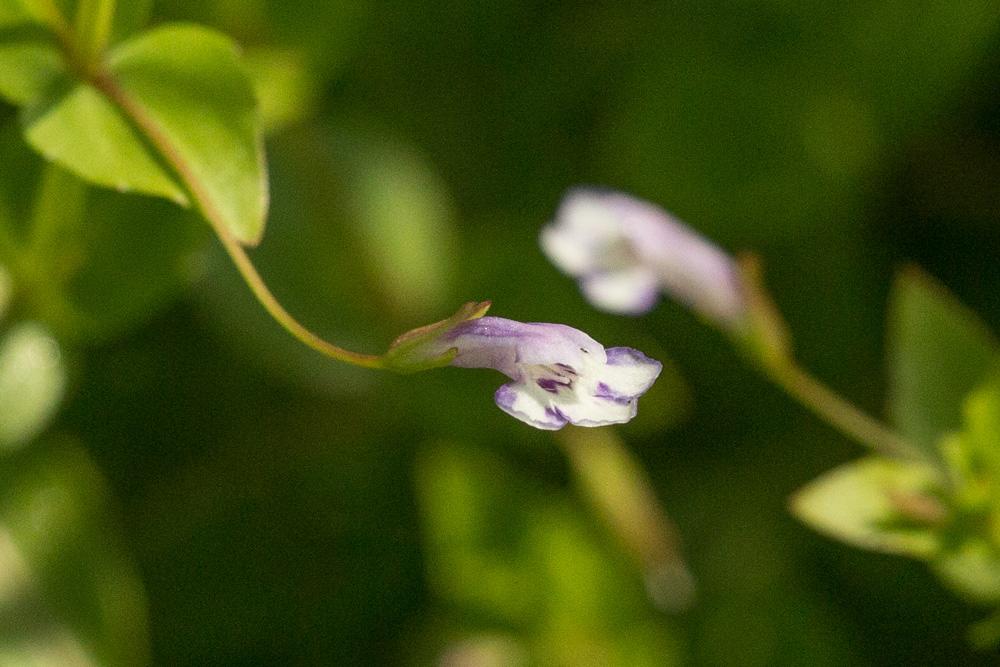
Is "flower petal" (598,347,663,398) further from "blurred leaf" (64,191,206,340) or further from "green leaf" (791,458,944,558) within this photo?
"blurred leaf" (64,191,206,340)

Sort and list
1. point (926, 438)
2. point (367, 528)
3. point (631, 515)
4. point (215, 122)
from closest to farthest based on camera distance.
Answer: point (215, 122), point (926, 438), point (631, 515), point (367, 528)

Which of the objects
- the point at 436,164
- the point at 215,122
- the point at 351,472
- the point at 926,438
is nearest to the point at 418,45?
the point at 436,164

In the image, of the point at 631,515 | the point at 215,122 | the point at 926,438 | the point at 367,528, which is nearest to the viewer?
the point at 215,122

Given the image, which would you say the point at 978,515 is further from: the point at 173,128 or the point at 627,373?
the point at 173,128

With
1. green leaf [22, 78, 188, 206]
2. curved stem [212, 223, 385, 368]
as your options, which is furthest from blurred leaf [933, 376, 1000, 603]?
green leaf [22, 78, 188, 206]

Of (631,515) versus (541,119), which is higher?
(541,119)

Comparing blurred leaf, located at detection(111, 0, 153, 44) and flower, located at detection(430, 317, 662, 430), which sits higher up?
blurred leaf, located at detection(111, 0, 153, 44)

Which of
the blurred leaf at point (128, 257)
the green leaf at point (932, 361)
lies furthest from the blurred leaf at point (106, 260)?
the green leaf at point (932, 361)

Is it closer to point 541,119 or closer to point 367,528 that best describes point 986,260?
point 541,119
